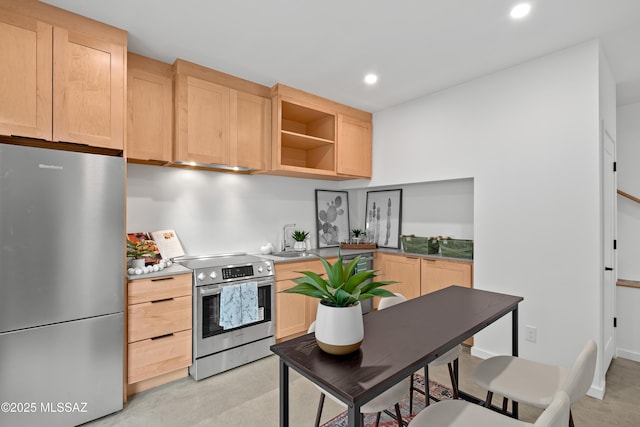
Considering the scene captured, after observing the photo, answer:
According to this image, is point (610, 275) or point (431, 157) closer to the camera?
point (610, 275)

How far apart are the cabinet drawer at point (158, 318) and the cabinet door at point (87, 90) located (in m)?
1.23

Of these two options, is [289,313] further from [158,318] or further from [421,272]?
[421,272]

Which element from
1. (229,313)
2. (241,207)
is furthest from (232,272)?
(241,207)

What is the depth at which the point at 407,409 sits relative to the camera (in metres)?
2.16

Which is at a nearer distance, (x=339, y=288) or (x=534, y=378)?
(x=339, y=288)

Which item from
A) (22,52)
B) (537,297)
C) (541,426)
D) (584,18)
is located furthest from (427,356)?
(22,52)

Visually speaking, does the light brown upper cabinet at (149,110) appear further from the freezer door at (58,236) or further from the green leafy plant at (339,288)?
the green leafy plant at (339,288)

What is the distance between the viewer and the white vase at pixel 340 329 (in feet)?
3.88

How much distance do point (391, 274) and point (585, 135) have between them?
2290 millimetres

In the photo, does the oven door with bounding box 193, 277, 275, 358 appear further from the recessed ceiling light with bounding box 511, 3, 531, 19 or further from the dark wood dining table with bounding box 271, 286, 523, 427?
the recessed ceiling light with bounding box 511, 3, 531, 19

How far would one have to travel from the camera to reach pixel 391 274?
12.4 feet

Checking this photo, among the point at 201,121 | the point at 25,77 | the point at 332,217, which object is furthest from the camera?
the point at 332,217

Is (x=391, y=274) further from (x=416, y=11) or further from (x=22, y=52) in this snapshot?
(x=22, y=52)

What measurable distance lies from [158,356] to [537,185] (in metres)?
3.45
